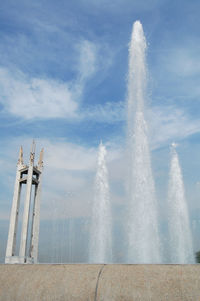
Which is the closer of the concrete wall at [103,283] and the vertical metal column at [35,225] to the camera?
the concrete wall at [103,283]

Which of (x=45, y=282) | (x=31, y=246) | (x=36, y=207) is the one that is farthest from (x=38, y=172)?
(x=45, y=282)

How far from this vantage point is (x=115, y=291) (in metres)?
5.56

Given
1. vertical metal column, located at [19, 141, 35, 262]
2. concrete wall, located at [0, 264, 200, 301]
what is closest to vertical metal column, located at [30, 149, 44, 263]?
vertical metal column, located at [19, 141, 35, 262]

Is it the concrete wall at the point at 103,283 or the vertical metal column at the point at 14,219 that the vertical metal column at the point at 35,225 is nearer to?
the vertical metal column at the point at 14,219

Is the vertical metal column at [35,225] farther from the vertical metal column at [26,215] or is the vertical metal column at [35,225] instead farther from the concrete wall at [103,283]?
the concrete wall at [103,283]

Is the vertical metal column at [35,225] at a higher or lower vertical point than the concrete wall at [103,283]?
higher

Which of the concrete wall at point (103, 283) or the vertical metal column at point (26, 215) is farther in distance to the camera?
the vertical metal column at point (26, 215)

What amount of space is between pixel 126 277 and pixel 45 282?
1.86m

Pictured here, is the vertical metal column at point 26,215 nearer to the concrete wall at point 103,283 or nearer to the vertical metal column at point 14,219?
the vertical metal column at point 14,219

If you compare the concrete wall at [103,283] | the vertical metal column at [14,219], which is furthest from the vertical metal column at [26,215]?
the concrete wall at [103,283]

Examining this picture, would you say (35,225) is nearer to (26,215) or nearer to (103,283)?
(26,215)

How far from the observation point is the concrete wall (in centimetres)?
540

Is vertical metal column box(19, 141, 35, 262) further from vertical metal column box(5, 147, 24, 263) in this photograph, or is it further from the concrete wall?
the concrete wall

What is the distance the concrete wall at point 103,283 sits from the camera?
540cm
